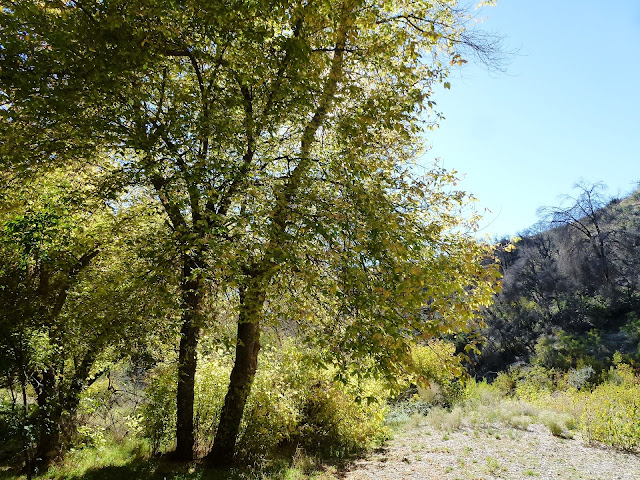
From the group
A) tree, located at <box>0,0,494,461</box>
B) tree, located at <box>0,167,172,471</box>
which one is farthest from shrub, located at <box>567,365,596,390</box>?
tree, located at <box>0,167,172,471</box>

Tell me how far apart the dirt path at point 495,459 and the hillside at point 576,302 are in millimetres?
13183

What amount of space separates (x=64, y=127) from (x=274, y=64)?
2.70 m

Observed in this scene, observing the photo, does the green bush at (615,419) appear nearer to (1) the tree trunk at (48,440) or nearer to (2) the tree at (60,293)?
(2) the tree at (60,293)

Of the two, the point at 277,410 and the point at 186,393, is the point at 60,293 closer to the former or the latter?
the point at 186,393

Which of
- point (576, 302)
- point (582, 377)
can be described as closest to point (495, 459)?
point (582, 377)

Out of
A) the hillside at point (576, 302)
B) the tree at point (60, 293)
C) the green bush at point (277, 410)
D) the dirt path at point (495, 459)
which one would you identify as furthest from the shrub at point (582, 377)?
the tree at point (60, 293)

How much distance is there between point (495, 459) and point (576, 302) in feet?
86.4

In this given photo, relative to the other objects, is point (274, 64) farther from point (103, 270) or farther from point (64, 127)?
point (103, 270)

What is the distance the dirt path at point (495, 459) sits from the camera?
303 inches

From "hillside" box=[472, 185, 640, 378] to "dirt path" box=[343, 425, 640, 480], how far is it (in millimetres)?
13183

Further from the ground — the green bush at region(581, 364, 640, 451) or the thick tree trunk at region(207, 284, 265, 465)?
the thick tree trunk at region(207, 284, 265, 465)

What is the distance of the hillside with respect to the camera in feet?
79.1

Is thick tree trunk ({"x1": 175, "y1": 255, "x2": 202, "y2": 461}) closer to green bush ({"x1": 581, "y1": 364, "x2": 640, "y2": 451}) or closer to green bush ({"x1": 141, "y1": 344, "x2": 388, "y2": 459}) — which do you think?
green bush ({"x1": 141, "y1": 344, "x2": 388, "y2": 459})

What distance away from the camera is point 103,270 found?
890 cm
